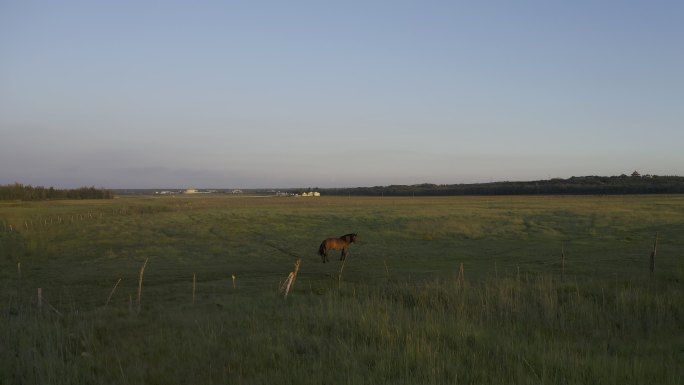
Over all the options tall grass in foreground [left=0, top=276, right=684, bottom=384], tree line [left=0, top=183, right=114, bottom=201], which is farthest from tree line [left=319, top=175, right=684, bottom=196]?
tall grass in foreground [left=0, top=276, right=684, bottom=384]

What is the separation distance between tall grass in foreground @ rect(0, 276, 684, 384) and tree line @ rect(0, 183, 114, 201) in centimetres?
15214

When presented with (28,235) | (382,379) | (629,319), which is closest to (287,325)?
(382,379)

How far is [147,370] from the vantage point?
750 cm

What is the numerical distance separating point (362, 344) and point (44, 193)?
16956 cm

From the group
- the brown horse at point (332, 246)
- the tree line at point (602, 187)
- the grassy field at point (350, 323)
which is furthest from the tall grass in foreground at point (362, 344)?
the tree line at point (602, 187)

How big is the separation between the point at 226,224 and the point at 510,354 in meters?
49.0

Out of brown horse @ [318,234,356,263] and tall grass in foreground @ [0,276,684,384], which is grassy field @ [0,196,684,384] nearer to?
tall grass in foreground @ [0,276,684,384]

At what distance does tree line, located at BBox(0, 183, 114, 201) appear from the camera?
142m

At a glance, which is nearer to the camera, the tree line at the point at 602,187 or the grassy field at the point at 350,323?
the grassy field at the point at 350,323

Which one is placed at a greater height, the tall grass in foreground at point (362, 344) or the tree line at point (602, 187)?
the tree line at point (602, 187)

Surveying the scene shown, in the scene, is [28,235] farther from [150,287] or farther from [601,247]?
[601,247]

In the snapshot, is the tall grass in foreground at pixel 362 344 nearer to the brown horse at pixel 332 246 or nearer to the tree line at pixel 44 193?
the brown horse at pixel 332 246

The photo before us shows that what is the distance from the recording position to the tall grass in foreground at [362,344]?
23.3 feet

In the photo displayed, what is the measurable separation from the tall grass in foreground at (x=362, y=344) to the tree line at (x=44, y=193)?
152 metres
